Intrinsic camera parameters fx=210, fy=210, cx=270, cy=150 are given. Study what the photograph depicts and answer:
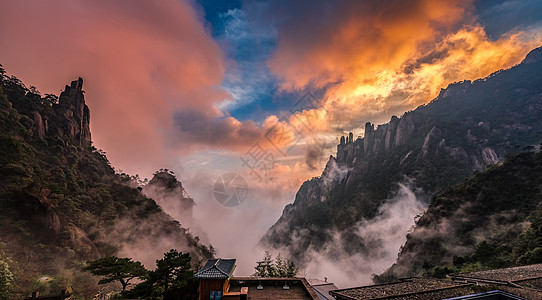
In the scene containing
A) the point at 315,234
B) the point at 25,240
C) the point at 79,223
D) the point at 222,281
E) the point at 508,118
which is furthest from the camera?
the point at 315,234

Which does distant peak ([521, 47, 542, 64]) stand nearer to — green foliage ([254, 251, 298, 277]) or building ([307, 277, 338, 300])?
building ([307, 277, 338, 300])

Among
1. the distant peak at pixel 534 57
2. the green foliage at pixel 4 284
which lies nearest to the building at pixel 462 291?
the green foliage at pixel 4 284

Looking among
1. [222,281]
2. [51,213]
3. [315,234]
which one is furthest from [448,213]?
[51,213]

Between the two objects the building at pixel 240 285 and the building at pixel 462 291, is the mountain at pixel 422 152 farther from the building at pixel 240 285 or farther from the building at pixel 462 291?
the building at pixel 240 285

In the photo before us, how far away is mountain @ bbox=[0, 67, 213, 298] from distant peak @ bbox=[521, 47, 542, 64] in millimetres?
226949

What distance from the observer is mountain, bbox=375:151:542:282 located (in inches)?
1665

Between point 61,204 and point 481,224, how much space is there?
324ft

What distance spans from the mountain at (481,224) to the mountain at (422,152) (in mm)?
36728

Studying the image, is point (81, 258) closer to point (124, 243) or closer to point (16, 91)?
point (124, 243)

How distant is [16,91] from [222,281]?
285 ft

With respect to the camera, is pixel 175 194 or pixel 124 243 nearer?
pixel 124 243

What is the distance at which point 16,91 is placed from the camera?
6078cm

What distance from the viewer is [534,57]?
137125mm

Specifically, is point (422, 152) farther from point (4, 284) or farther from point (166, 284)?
point (4, 284)
